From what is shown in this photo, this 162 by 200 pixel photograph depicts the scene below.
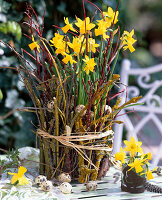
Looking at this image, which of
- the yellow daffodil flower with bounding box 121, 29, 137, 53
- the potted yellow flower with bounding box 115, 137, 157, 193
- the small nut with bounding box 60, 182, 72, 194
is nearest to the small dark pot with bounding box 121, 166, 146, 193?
the potted yellow flower with bounding box 115, 137, 157, 193

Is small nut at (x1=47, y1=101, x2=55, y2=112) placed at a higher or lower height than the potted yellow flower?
higher

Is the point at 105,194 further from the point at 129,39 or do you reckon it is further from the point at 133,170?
the point at 129,39

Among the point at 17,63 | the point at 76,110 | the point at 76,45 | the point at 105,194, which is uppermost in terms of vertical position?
the point at 17,63

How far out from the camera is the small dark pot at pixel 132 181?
67cm

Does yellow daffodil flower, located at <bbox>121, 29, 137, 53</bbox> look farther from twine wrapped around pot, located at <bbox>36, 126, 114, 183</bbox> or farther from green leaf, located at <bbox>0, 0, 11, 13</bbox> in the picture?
green leaf, located at <bbox>0, 0, 11, 13</bbox>

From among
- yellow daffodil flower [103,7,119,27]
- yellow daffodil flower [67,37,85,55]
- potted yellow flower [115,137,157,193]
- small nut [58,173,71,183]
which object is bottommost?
small nut [58,173,71,183]

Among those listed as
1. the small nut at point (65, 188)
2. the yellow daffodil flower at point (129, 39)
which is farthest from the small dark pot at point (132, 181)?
the yellow daffodil flower at point (129, 39)

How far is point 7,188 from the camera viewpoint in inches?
26.0

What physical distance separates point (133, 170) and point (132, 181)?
0.03m

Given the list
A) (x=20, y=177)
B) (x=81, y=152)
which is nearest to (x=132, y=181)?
(x=81, y=152)

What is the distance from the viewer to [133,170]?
0.67 meters

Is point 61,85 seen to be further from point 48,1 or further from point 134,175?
point 48,1

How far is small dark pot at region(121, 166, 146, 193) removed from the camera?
670 mm

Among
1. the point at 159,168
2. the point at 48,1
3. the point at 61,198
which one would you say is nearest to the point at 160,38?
the point at 48,1
